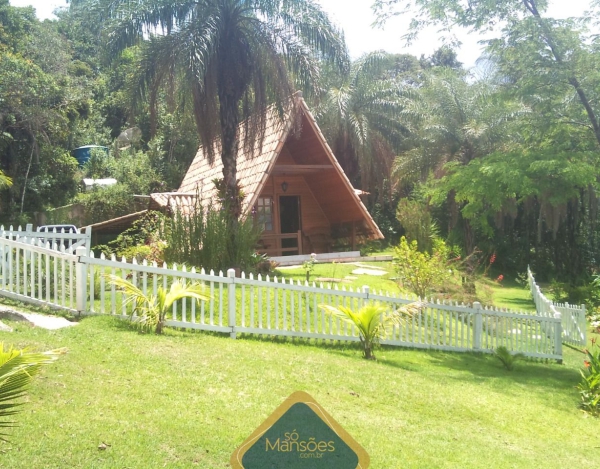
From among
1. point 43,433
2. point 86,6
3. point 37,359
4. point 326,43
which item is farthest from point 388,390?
point 86,6

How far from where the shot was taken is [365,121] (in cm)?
2797

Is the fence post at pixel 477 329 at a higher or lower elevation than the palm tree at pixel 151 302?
lower

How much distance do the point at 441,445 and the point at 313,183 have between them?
53.6 ft

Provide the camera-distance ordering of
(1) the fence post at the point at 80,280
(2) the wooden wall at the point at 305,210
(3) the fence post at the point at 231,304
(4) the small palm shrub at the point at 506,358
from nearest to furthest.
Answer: (1) the fence post at the point at 80,280
(3) the fence post at the point at 231,304
(4) the small palm shrub at the point at 506,358
(2) the wooden wall at the point at 305,210

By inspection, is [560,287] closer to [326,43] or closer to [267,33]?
[326,43]

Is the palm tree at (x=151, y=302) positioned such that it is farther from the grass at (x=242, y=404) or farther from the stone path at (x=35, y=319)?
the stone path at (x=35, y=319)

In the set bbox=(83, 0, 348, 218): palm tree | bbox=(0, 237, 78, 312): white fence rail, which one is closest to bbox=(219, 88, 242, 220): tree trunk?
bbox=(83, 0, 348, 218): palm tree

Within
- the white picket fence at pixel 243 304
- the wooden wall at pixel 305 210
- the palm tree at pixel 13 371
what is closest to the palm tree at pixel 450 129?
the wooden wall at pixel 305 210

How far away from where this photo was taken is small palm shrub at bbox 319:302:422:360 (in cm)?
830

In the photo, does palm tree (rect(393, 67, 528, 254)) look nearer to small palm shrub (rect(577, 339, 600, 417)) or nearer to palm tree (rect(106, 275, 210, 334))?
small palm shrub (rect(577, 339, 600, 417))

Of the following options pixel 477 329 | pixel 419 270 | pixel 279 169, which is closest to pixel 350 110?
pixel 279 169

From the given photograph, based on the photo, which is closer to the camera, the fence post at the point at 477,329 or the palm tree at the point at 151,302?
the palm tree at the point at 151,302

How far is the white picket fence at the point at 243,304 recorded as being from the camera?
7.95 metres

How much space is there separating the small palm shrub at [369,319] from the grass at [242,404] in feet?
0.90
